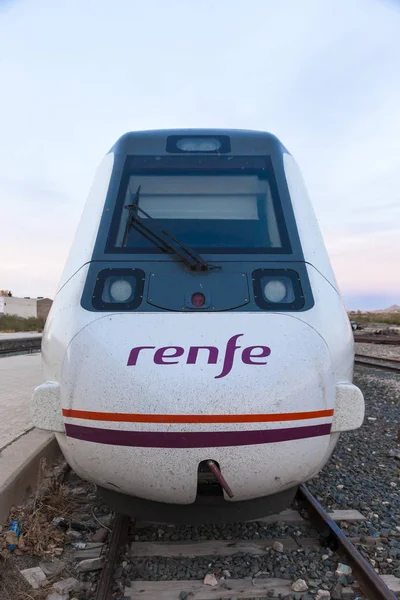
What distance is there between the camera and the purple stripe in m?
2.21

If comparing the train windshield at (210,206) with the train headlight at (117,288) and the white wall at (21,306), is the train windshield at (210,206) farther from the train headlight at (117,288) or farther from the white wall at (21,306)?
the white wall at (21,306)

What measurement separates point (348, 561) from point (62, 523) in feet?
6.19

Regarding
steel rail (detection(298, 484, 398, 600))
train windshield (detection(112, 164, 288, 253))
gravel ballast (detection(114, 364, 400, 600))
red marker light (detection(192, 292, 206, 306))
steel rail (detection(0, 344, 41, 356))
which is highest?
train windshield (detection(112, 164, 288, 253))

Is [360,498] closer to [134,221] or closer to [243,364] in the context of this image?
[243,364]

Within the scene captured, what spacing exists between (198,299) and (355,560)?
1.66 m

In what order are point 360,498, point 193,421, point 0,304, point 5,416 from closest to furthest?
point 193,421
point 360,498
point 5,416
point 0,304

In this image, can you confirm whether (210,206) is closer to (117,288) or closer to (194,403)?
(117,288)

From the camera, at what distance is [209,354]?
2287 millimetres

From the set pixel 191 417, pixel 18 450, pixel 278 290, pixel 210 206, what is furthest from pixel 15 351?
pixel 191 417

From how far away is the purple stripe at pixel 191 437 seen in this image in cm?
221

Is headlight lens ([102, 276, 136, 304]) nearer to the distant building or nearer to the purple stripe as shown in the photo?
the purple stripe

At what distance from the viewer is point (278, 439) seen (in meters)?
2.27

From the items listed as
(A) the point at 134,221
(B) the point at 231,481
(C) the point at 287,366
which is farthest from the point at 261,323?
(A) the point at 134,221

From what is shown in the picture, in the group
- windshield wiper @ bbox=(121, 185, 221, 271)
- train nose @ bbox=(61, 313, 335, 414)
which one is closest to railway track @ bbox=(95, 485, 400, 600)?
train nose @ bbox=(61, 313, 335, 414)
